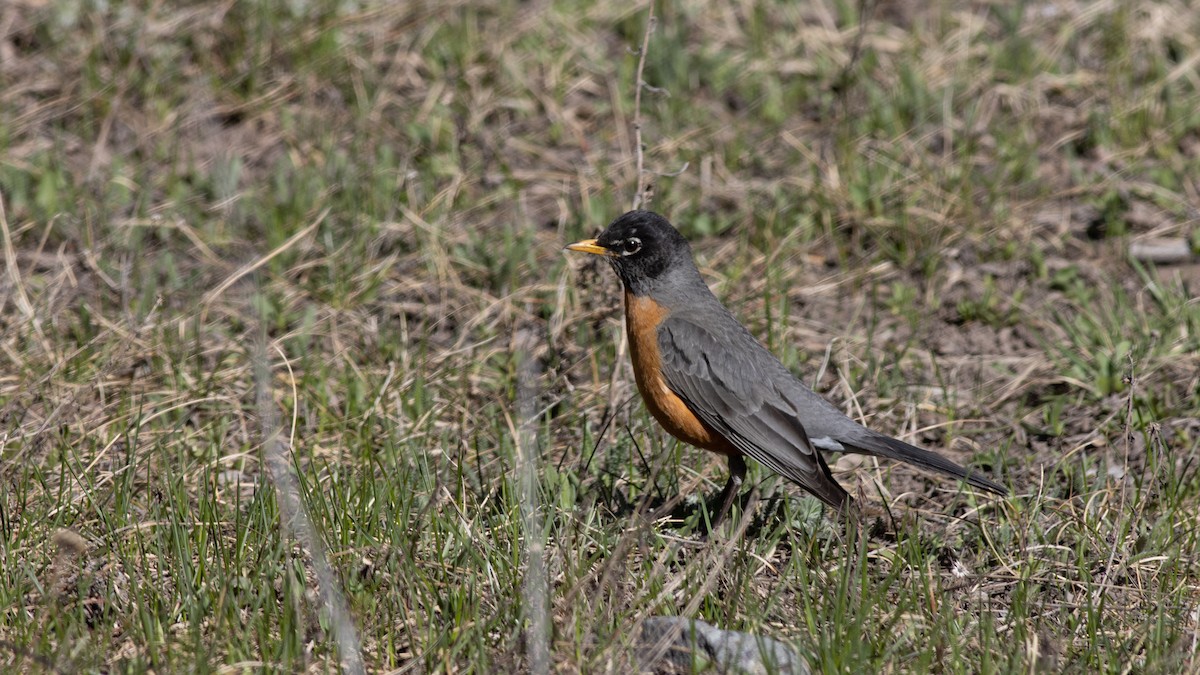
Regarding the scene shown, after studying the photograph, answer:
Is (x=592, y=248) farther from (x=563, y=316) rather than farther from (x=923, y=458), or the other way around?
(x=923, y=458)

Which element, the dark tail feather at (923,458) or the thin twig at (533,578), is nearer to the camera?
the thin twig at (533,578)

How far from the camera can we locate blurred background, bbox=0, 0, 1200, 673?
384cm

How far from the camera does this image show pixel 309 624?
12.2 ft

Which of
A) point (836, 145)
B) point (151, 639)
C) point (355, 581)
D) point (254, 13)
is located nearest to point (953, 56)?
point (836, 145)

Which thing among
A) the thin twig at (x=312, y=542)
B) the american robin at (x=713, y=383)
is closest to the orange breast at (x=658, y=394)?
the american robin at (x=713, y=383)

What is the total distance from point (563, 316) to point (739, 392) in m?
1.32

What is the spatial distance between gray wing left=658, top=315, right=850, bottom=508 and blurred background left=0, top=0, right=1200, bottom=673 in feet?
0.92

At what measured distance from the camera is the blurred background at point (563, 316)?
384cm

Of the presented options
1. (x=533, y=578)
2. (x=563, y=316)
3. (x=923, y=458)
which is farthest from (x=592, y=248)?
(x=533, y=578)

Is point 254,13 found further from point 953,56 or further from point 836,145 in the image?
point 953,56

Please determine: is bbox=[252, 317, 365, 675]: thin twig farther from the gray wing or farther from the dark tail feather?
the dark tail feather

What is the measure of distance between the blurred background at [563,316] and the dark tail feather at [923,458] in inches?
9.1

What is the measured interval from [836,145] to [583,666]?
13.9 feet

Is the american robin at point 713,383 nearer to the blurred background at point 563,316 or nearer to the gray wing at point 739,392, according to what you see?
the gray wing at point 739,392
